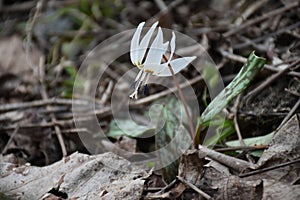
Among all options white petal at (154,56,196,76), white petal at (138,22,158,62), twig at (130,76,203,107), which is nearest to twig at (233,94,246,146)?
twig at (130,76,203,107)

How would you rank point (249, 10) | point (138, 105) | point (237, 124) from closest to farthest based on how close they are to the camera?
1. point (237, 124)
2. point (138, 105)
3. point (249, 10)

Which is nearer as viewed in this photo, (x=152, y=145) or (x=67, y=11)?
(x=152, y=145)

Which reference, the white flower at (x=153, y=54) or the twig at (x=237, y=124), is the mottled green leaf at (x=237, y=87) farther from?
the twig at (x=237, y=124)

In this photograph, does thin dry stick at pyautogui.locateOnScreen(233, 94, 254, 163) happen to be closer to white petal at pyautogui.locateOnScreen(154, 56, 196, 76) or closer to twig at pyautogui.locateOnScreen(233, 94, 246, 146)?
twig at pyautogui.locateOnScreen(233, 94, 246, 146)

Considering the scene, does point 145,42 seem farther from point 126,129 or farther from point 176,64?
point 126,129

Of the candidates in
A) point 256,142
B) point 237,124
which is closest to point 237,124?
point 237,124

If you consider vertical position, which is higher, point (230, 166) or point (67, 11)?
point (67, 11)

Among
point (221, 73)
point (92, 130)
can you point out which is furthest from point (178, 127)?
point (221, 73)

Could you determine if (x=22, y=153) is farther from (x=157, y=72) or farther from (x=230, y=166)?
(x=230, y=166)
